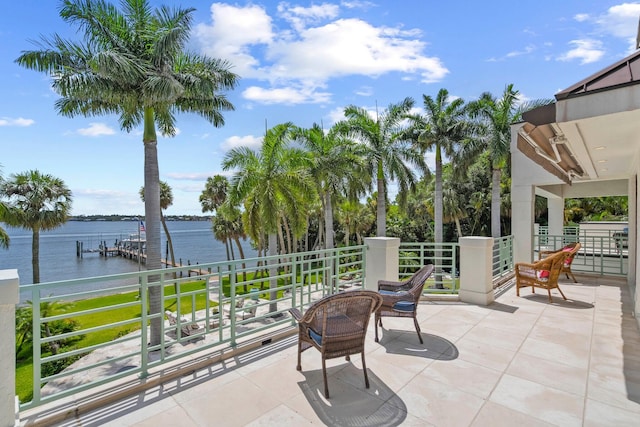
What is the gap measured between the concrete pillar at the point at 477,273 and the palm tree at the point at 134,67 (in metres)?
7.55

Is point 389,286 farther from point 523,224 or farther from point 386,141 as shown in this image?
point 386,141

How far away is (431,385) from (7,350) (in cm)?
348

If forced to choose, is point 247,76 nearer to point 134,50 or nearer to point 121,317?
point 134,50

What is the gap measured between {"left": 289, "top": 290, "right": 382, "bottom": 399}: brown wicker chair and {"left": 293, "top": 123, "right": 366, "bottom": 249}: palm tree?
523 inches

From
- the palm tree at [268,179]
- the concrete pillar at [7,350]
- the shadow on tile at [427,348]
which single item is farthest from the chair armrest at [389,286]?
the palm tree at [268,179]

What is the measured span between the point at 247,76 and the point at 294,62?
68.7 inches

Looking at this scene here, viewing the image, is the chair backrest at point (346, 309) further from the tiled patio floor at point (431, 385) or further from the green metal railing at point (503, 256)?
the green metal railing at point (503, 256)

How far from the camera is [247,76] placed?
11.2 meters

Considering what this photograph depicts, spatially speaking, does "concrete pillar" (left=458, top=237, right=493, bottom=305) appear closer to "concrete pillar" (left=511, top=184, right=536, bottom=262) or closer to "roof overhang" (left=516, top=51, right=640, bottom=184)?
"roof overhang" (left=516, top=51, right=640, bottom=184)

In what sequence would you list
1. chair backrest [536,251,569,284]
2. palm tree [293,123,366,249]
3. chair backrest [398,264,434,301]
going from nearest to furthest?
chair backrest [398,264,434,301] < chair backrest [536,251,569,284] < palm tree [293,123,366,249]

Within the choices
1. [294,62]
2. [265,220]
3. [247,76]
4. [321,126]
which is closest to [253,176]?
[265,220]

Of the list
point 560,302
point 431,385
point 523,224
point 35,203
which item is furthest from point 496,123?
point 35,203

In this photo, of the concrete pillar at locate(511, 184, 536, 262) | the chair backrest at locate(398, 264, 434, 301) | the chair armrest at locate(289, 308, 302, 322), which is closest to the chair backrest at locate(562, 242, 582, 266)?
the concrete pillar at locate(511, 184, 536, 262)

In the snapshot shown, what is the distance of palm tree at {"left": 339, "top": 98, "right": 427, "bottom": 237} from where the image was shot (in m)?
17.4
